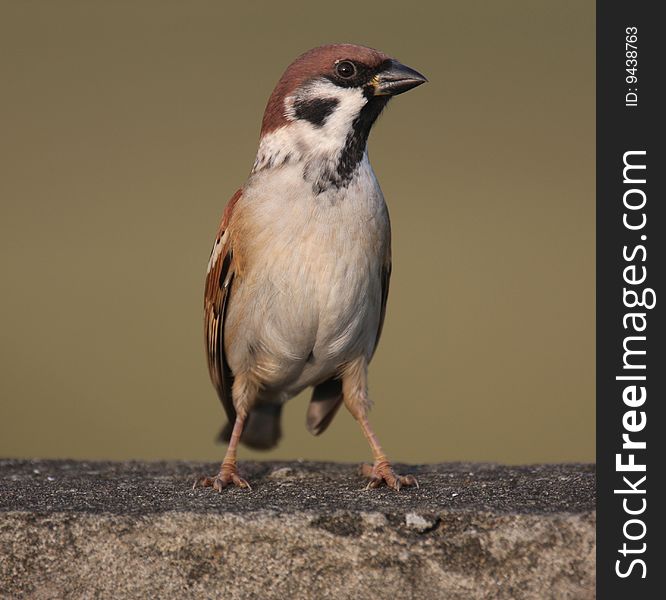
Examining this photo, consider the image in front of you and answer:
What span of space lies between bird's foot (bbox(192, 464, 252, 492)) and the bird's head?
127 centimetres

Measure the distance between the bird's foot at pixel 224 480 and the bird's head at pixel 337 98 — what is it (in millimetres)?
1267

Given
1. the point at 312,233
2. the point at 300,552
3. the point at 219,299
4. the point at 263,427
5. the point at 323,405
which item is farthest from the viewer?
the point at 263,427

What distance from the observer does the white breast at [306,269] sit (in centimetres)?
403

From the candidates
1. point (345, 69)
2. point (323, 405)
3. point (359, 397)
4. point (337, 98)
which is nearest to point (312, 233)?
point (337, 98)

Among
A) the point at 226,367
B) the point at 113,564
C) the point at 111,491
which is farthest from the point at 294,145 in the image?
the point at 113,564

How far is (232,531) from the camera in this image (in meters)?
3.16

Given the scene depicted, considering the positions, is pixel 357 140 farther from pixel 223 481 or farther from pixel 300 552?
pixel 300 552

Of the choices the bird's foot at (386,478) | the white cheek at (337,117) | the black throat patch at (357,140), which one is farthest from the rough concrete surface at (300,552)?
the white cheek at (337,117)

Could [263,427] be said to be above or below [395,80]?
below

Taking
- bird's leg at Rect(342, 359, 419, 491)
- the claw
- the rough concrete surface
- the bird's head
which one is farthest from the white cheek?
the rough concrete surface

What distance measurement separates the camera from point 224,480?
13.4 ft

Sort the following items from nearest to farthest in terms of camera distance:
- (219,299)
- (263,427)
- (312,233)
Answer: (312,233)
(219,299)
(263,427)

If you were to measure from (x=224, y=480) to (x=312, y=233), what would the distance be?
3.45 feet

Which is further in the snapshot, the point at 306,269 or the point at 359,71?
the point at 359,71
